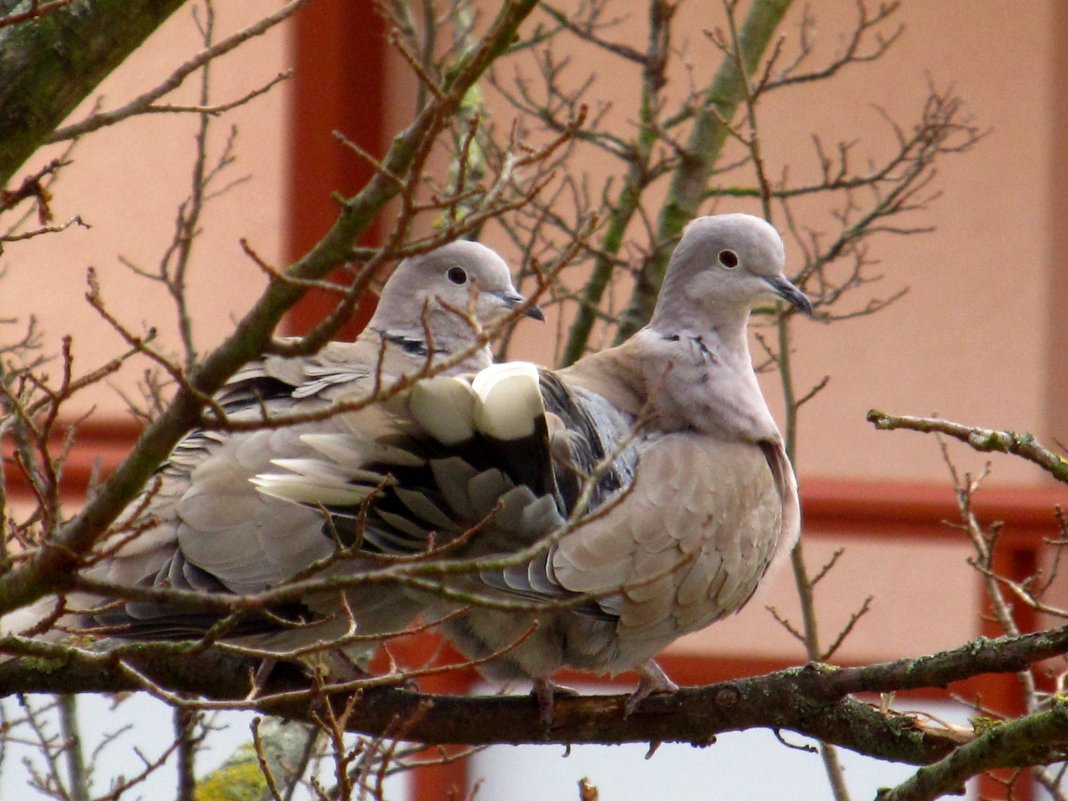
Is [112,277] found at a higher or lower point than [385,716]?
higher

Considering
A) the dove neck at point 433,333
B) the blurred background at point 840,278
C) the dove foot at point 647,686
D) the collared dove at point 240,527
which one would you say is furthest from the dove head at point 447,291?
the blurred background at point 840,278

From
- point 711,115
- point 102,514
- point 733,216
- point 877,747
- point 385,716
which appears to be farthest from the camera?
point 711,115

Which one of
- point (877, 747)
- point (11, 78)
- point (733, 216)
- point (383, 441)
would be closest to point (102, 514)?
point (11, 78)

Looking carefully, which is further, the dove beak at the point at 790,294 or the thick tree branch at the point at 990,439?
the dove beak at the point at 790,294

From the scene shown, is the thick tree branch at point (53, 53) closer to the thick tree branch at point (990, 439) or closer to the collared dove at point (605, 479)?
the collared dove at point (605, 479)

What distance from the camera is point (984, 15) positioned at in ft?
17.4

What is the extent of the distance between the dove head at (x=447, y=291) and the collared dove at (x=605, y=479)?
0.42 m

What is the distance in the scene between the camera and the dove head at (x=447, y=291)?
3330mm

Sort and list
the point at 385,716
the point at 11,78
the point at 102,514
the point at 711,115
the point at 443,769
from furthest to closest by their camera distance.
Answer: the point at 443,769, the point at 711,115, the point at 385,716, the point at 11,78, the point at 102,514

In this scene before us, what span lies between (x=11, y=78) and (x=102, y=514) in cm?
60

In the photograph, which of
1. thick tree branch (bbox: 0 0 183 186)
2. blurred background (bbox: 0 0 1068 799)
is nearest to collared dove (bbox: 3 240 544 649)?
thick tree branch (bbox: 0 0 183 186)

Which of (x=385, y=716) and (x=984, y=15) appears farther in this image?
(x=984, y=15)

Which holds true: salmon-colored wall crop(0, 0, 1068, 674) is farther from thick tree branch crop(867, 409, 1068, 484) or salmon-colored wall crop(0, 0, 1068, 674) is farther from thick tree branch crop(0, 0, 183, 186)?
thick tree branch crop(0, 0, 183, 186)

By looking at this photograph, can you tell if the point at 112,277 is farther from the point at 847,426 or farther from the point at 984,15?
the point at 984,15
